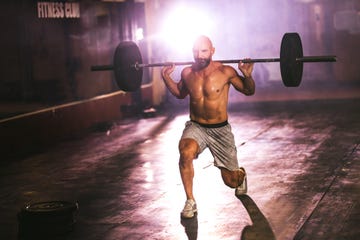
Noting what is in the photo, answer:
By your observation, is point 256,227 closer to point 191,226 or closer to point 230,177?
point 191,226

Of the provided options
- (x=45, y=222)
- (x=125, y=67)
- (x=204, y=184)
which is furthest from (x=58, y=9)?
(x=45, y=222)

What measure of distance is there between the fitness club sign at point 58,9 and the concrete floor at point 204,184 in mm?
2609

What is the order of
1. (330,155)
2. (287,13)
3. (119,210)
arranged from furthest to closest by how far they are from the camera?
(287,13)
(330,155)
(119,210)

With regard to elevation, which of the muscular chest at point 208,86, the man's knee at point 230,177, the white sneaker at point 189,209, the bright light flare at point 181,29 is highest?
the bright light flare at point 181,29

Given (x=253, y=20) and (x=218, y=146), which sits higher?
(x=253, y=20)

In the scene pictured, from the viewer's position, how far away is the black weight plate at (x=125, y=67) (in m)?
8.61

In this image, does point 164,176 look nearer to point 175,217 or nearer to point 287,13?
point 175,217

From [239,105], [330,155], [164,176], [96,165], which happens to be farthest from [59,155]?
[239,105]

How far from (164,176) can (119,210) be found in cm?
181

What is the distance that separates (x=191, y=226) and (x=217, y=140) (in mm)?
1151

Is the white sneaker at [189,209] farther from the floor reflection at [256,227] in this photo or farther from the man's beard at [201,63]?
the man's beard at [201,63]

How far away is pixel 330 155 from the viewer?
10172mm

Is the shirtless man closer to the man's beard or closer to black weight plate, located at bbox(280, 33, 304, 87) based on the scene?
the man's beard

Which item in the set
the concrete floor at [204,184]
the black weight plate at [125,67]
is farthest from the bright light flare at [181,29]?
the black weight plate at [125,67]
